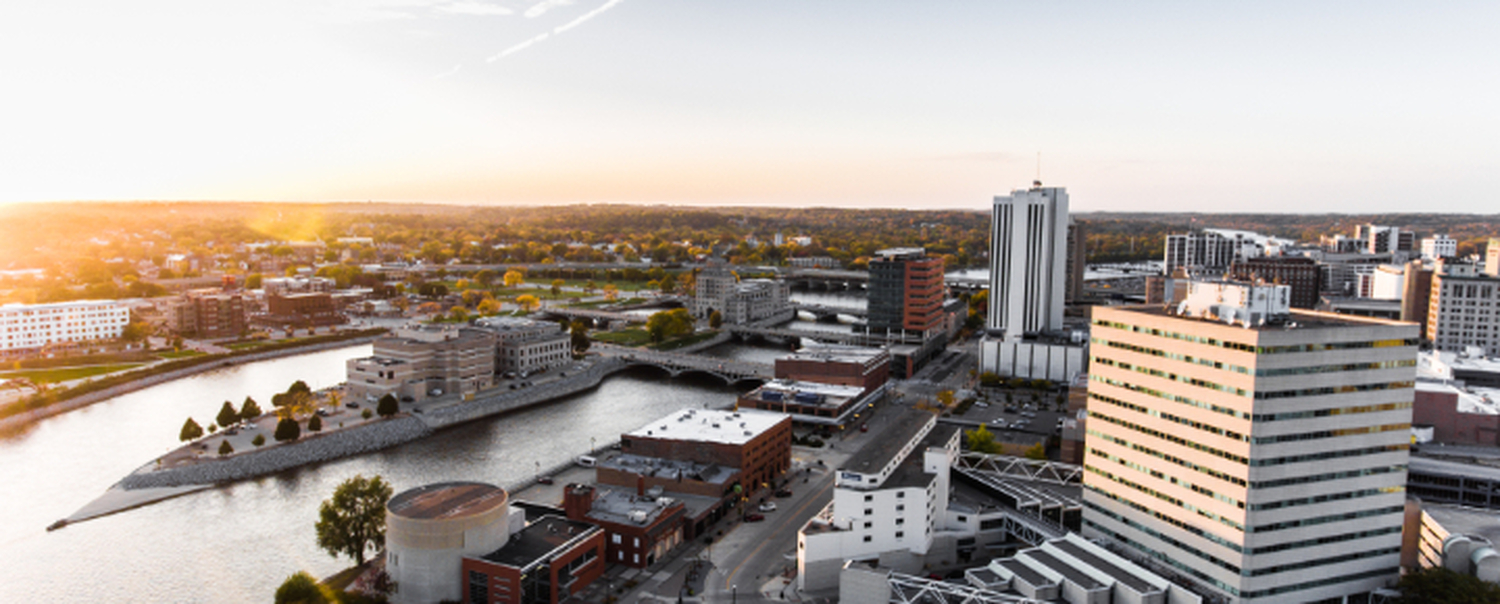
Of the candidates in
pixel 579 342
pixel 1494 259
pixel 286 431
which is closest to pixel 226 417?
pixel 286 431

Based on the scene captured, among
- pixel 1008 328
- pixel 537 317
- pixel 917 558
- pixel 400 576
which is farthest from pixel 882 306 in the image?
pixel 400 576

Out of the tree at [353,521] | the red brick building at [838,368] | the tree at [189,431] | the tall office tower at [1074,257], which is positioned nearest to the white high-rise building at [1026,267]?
the red brick building at [838,368]

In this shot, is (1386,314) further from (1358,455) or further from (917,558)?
(917,558)

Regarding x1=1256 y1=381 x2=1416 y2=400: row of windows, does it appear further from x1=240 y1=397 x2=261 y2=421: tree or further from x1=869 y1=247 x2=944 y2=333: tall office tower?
x1=240 y1=397 x2=261 y2=421: tree

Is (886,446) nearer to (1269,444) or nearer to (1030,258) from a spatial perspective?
(1269,444)

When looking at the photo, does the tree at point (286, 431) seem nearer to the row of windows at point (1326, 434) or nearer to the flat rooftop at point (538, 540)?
the flat rooftop at point (538, 540)
